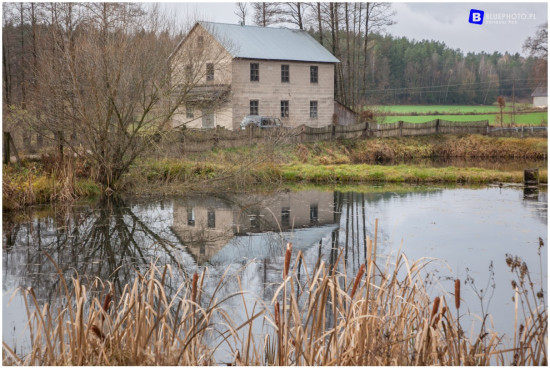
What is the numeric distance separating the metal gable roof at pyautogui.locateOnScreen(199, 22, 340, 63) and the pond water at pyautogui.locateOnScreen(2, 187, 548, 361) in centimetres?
1845

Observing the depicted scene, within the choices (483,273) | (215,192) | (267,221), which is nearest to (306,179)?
(215,192)

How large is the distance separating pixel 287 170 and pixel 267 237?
11.3 meters

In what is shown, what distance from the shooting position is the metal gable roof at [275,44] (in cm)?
3597

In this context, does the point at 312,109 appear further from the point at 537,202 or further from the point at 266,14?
the point at 537,202

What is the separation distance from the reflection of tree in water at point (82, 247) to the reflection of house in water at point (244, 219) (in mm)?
681

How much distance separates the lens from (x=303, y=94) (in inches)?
1485

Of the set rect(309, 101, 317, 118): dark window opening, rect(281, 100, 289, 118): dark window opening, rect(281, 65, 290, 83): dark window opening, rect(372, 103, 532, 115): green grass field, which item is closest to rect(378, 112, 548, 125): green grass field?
rect(372, 103, 532, 115): green grass field

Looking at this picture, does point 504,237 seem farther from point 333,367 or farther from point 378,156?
point 378,156

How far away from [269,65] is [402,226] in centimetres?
2425

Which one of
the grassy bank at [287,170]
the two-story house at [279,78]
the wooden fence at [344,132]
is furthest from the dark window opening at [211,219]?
the two-story house at [279,78]

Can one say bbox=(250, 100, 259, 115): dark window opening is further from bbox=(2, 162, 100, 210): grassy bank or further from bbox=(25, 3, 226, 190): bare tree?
bbox=(2, 162, 100, 210): grassy bank

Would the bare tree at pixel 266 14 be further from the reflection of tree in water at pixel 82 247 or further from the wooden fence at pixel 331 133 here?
the reflection of tree in water at pixel 82 247

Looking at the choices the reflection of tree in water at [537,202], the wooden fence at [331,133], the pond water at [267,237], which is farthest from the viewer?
the wooden fence at [331,133]

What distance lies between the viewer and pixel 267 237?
12758 millimetres
